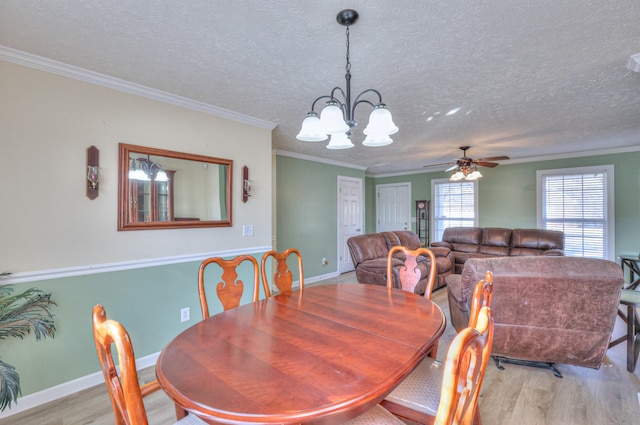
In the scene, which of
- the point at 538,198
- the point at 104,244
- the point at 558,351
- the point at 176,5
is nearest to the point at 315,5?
the point at 176,5

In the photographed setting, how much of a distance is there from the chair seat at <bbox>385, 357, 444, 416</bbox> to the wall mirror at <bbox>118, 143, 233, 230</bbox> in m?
2.27

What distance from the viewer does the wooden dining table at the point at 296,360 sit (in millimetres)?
828

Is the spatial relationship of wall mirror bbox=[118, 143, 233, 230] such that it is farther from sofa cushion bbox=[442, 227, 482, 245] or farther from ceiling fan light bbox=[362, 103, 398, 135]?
sofa cushion bbox=[442, 227, 482, 245]

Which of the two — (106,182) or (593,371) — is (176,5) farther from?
(593,371)

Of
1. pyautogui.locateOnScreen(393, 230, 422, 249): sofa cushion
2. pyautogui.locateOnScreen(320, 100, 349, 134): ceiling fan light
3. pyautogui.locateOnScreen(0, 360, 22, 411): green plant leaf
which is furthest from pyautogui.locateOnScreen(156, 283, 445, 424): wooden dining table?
pyautogui.locateOnScreen(393, 230, 422, 249): sofa cushion

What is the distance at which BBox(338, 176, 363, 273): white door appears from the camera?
6.07 m

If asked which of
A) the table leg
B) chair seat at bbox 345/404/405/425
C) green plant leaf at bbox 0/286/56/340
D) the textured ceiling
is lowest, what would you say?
the table leg

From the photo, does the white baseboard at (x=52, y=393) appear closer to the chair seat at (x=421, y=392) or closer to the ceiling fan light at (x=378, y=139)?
the chair seat at (x=421, y=392)

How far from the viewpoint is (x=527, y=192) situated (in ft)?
18.5

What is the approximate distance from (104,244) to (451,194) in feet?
21.2

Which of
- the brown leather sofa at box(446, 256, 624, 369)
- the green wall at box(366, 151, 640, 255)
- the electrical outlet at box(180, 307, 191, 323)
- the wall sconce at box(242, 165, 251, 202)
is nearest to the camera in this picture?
the brown leather sofa at box(446, 256, 624, 369)

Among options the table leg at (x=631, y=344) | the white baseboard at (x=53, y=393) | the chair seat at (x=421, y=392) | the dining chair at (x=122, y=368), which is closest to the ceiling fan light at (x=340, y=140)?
the chair seat at (x=421, y=392)

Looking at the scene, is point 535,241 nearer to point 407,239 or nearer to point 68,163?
point 407,239

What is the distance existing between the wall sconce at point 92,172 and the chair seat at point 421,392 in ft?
8.11
